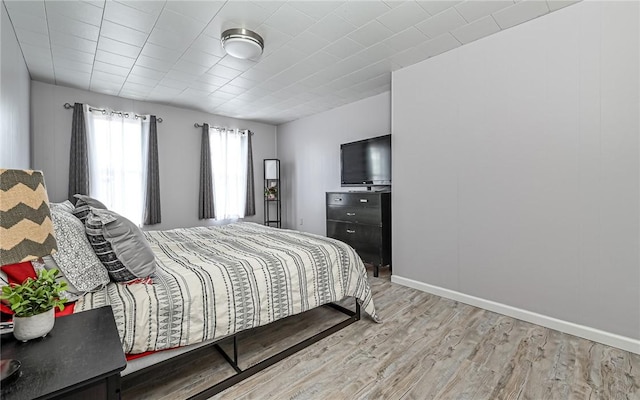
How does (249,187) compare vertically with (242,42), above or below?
below

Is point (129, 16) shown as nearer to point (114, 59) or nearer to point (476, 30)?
point (114, 59)

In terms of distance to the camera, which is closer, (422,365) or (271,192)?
(422,365)

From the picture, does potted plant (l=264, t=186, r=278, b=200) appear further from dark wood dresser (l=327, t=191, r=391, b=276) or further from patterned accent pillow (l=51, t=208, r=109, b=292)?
patterned accent pillow (l=51, t=208, r=109, b=292)

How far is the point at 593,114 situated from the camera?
2.11m

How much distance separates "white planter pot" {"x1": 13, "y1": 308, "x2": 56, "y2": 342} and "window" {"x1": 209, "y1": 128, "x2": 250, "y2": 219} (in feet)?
14.1

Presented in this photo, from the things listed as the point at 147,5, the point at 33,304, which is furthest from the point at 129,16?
the point at 33,304

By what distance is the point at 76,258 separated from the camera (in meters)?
1.43

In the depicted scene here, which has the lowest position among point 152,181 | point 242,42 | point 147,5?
point 152,181

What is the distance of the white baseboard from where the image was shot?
6.58ft

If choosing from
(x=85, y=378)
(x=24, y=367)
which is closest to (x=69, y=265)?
(x=24, y=367)

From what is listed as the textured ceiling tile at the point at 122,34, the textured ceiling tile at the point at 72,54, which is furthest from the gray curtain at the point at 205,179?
the textured ceiling tile at the point at 122,34

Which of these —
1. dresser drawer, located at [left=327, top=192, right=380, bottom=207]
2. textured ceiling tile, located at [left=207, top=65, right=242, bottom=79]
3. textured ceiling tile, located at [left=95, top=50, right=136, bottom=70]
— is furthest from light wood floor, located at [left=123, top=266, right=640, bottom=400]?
textured ceiling tile, located at [left=95, top=50, right=136, bottom=70]

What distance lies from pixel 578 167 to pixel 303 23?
2444mm

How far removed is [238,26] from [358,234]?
2631 millimetres
